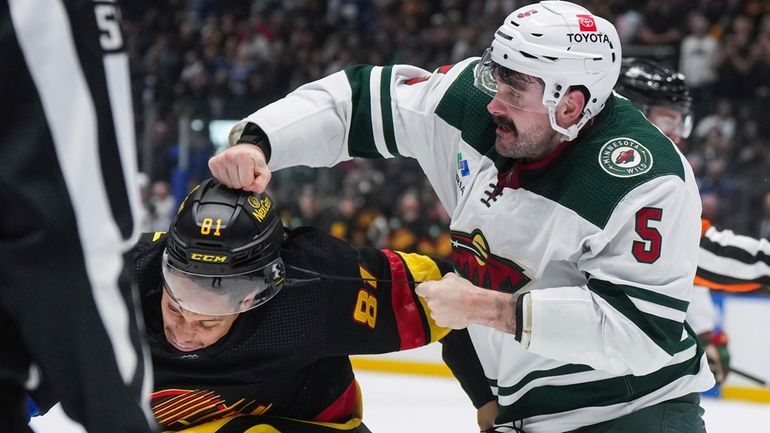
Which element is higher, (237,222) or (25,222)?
(25,222)

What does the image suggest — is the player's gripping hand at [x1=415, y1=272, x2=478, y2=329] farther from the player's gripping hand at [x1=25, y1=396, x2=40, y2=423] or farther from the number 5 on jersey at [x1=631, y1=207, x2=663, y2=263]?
the player's gripping hand at [x1=25, y1=396, x2=40, y2=423]

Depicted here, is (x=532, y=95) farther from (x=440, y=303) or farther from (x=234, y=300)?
(x=234, y=300)

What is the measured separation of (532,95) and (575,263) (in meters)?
0.36

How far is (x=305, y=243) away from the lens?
2279 mm

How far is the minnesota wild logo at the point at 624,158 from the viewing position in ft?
6.64

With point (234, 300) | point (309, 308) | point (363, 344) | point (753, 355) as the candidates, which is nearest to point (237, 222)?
point (234, 300)

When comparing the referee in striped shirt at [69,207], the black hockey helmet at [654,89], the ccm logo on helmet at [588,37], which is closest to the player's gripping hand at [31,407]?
the referee in striped shirt at [69,207]

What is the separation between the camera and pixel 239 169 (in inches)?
81.2

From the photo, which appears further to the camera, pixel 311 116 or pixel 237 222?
pixel 311 116

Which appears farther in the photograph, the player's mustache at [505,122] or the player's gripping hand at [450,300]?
the player's mustache at [505,122]

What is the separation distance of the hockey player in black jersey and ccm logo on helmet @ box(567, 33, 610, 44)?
2.19ft

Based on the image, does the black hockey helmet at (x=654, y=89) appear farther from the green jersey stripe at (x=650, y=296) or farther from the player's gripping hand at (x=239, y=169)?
the player's gripping hand at (x=239, y=169)

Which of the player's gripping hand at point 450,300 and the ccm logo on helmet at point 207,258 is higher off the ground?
the ccm logo on helmet at point 207,258

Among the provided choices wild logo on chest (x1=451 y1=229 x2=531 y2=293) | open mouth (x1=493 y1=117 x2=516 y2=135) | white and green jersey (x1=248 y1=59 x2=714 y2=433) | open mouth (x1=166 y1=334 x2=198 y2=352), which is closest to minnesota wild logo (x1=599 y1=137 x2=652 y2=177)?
white and green jersey (x1=248 y1=59 x2=714 y2=433)
